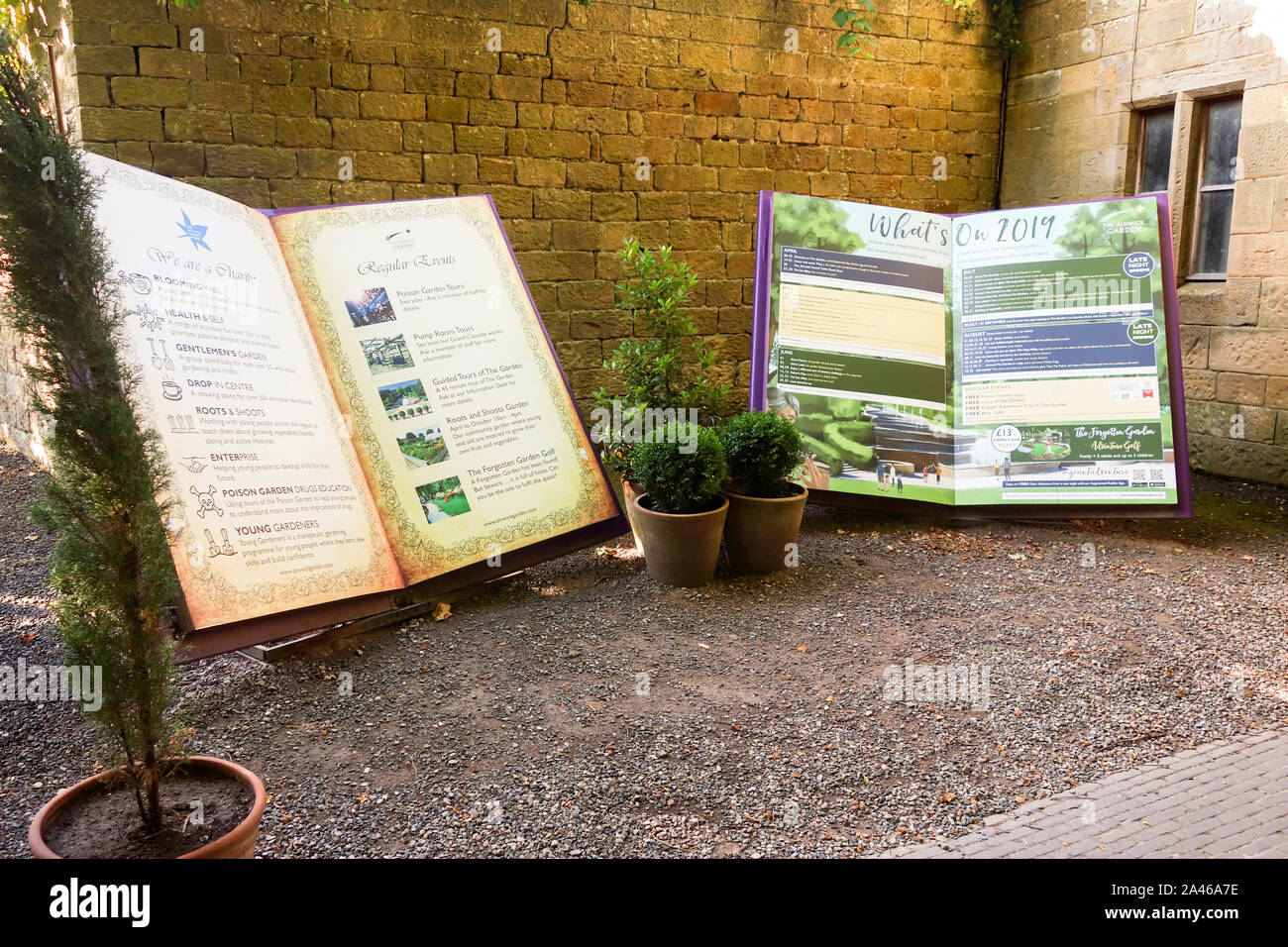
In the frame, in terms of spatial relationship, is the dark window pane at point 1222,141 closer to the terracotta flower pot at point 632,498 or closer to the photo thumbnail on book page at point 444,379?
the terracotta flower pot at point 632,498

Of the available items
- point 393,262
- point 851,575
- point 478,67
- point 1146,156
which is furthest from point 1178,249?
point 393,262

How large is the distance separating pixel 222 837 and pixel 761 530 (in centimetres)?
327

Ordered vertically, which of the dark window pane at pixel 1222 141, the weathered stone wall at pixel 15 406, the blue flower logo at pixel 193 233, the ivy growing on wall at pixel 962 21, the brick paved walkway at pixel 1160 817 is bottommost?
the brick paved walkway at pixel 1160 817

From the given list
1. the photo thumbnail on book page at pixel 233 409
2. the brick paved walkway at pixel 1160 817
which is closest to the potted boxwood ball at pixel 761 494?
the photo thumbnail on book page at pixel 233 409

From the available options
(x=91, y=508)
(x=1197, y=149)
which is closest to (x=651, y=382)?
(x=91, y=508)

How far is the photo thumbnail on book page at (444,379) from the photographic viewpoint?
4.38 meters

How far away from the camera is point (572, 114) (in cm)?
666

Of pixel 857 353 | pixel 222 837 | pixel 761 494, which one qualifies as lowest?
pixel 222 837

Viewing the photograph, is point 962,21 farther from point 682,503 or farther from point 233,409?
point 233,409

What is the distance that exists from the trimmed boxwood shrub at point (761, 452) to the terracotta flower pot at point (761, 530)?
0.09 metres

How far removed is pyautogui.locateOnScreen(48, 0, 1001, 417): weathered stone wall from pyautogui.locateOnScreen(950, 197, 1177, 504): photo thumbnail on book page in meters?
2.16

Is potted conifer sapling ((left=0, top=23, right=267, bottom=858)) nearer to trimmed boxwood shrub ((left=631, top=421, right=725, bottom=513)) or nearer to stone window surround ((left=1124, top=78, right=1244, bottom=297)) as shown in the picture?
trimmed boxwood shrub ((left=631, top=421, right=725, bottom=513))

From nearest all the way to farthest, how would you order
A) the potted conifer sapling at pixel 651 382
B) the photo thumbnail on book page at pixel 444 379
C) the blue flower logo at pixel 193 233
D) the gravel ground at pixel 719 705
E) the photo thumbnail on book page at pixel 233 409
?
1. the gravel ground at pixel 719 705
2. the photo thumbnail on book page at pixel 233 409
3. the blue flower logo at pixel 193 233
4. the photo thumbnail on book page at pixel 444 379
5. the potted conifer sapling at pixel 651 382

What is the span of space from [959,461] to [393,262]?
11.5 ft
